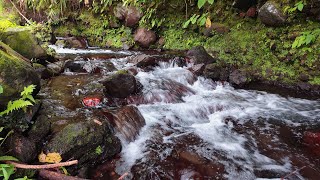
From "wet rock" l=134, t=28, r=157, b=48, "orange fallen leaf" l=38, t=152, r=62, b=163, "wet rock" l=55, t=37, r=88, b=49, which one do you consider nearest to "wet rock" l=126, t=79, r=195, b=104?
"orange fallen leaf" l=38, t=152, r=62, b=163

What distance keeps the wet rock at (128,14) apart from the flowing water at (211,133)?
5118 millimetres

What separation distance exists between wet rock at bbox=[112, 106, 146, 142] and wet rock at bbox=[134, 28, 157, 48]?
265 inches

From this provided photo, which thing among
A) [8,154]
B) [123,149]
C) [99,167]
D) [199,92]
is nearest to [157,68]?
[199,92]

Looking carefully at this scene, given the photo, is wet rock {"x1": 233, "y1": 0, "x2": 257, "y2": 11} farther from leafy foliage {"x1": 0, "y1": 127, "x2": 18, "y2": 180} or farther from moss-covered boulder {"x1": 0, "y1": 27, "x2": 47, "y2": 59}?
leafy foliage {"x1": 0, "y1": 127, "x2": 18, "y2": 180}

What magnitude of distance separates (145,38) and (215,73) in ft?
15.4

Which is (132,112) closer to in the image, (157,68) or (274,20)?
(157,68)

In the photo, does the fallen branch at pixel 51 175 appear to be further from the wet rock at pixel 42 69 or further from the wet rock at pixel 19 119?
the wet rock at pixel 42 69

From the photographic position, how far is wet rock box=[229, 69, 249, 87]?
24.0 ft

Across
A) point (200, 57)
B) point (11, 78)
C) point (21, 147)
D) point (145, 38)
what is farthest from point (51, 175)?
point (145, 38)

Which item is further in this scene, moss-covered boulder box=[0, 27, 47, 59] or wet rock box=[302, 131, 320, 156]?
moss-covered boulder box=[0, 27, 47, 59]

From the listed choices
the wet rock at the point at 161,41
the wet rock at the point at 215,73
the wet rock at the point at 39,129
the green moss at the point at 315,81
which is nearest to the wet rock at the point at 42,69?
the wet rock at the point at 39,129

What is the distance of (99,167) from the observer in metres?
3.45

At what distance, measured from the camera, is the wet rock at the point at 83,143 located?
3236mm

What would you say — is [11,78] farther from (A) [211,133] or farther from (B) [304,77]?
(B) [304,77]
